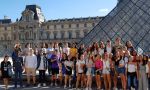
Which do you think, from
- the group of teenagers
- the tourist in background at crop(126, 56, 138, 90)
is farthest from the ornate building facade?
the tourist in background at crop(126, 56, 138, 90)

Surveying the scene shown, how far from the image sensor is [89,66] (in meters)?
10.6

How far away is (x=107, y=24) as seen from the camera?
1502cm

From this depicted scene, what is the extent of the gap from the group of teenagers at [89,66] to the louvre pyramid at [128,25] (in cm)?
248

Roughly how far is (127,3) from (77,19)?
182 ft

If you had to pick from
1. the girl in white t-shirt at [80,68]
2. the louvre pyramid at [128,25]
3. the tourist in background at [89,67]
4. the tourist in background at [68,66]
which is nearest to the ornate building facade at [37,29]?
the louvre pyramid at [128,25]

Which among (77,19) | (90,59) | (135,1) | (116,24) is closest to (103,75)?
(90,59)

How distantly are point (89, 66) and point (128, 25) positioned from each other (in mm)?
4374

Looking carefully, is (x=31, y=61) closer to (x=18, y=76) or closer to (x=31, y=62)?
(x=31, y=62)

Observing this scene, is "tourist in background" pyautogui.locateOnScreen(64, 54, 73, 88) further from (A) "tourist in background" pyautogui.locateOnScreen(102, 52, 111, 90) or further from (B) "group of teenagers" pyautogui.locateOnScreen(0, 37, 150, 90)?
(A) "tourist in background" pyautogui.locateOnScreen(102, 52, 111, 90)

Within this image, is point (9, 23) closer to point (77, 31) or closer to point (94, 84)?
point (77, 31)

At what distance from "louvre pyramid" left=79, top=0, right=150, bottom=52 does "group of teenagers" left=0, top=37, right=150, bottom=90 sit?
248 centimetres

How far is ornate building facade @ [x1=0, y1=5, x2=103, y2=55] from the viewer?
7231 cm

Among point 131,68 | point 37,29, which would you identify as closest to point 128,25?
→ point 131,68

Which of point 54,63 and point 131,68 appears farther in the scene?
point 54,63
